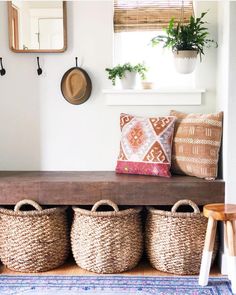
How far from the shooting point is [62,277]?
2707mm

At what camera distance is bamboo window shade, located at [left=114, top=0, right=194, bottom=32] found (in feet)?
10.3

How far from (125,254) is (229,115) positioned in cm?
111

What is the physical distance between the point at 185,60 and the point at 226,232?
1207 millimetres

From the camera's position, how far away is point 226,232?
2.52 m

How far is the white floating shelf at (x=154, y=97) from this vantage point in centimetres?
311

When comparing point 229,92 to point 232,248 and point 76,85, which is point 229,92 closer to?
point 232,248

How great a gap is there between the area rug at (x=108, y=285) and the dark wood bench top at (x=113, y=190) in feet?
1.56

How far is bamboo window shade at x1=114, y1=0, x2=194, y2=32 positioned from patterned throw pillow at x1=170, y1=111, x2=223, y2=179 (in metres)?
0.77

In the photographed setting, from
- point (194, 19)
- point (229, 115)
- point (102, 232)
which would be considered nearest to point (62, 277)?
point (102, 232)

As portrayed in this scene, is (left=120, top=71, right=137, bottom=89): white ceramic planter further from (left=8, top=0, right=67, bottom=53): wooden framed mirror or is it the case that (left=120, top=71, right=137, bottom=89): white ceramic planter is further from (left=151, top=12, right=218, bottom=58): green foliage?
(left=8, top=0, right=67, bottom=53): wooden framed mirror

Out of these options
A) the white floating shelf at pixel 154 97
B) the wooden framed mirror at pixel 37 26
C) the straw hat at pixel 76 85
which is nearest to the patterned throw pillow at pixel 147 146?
the white floating shelf at pixel 154 97

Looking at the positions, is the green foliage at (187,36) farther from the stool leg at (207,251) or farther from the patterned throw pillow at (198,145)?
the stool leg at (207,251)

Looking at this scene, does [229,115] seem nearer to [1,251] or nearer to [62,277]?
[62,277]

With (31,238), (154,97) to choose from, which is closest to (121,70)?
(154,97)
